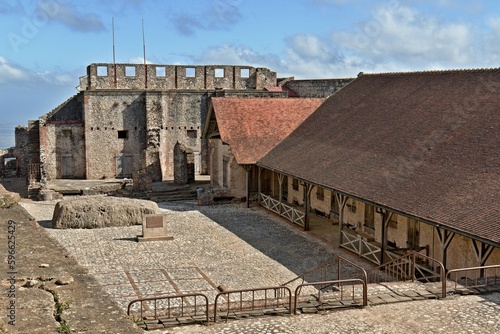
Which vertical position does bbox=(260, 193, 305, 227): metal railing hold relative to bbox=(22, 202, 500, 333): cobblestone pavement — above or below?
above

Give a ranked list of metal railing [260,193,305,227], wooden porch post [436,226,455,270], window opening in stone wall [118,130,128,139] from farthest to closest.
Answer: window opening in stone wall [118,130,128,139], metal railing [260,193,305,227], wooden porch post [436,226,455,270]

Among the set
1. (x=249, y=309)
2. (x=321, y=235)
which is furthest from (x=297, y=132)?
(x=249, y=309)

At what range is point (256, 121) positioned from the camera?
30844mm

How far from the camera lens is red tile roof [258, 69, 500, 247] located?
16109mm

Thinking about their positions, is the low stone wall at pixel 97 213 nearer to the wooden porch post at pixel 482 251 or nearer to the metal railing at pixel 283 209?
the metal railing at pixel 283 209

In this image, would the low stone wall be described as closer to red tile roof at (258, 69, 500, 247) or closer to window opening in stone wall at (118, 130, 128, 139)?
red tile roof at (258, 69, 500, 247)

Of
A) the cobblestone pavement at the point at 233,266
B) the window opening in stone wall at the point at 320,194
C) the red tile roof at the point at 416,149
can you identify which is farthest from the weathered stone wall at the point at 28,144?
the window opening in stone wall at the point at 320,194

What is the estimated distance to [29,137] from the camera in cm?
3803

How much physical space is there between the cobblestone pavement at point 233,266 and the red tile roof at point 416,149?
2.47m

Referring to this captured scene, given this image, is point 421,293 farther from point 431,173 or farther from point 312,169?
point 312,169

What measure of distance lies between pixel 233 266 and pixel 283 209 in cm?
810

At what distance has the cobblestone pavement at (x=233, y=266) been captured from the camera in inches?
424

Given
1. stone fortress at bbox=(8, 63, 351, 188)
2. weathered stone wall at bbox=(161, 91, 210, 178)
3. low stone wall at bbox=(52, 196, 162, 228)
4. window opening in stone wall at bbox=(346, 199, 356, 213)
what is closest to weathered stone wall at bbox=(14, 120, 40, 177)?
stone fortress at bbox=(8, 63, 351, 188)

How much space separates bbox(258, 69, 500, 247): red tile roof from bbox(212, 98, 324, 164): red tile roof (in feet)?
3.83
